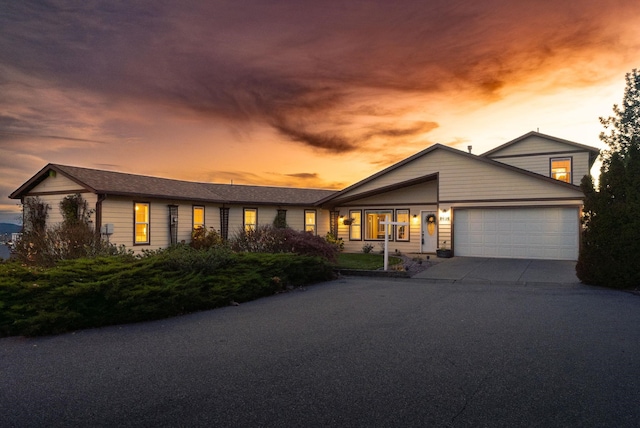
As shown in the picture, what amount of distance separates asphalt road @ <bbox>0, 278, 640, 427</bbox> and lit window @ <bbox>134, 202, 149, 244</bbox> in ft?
37.3

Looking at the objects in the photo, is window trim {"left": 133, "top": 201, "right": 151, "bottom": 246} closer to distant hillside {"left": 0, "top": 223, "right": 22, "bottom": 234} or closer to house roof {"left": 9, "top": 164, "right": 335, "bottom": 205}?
house roof {"left": 9, "top": 164, "right": 335, "bottom": 205}

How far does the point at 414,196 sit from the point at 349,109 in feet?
19.8

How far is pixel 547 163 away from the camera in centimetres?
2164

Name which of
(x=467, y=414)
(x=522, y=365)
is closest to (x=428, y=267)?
(x=522, y=365)

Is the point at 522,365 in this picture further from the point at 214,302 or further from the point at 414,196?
the point at 414,196

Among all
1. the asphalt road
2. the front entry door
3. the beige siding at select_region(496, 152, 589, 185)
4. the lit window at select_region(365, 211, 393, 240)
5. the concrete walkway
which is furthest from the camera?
the lit window at select_region(365, 211, 393, 240)

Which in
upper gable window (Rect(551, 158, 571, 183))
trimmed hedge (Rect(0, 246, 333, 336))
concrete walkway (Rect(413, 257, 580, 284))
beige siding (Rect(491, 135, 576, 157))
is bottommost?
concrete walkway (Rect(413, 257, 580, 284))

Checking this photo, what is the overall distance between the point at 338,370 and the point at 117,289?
456 centimetres

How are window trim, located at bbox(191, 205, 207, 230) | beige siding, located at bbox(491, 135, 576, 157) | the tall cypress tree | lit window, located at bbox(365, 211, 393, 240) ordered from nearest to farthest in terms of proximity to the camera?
the tall cypress tree
window trim, located at bbox(191, 205, 207, 230)
beige siding, located at bbox(491, 135, 576, 157)
lit window, located at bbox(365, 211, 393, 240)

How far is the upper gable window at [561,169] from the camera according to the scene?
2109 centimetres

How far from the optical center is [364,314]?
7.86 metres

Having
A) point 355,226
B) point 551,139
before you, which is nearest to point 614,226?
point 551,139

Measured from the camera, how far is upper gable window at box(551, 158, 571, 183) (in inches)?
830

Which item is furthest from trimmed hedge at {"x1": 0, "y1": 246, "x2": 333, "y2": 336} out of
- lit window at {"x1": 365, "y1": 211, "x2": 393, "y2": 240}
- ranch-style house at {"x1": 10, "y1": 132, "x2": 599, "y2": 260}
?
lit window at {"x1": 365, "y1": 211, "x2": 393, "y2": 240}
